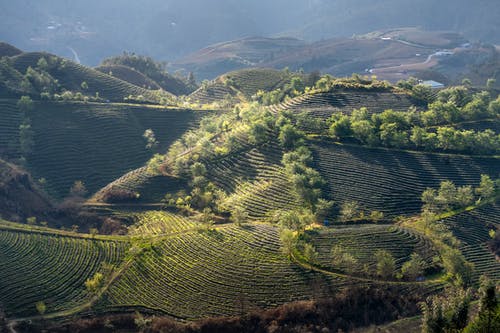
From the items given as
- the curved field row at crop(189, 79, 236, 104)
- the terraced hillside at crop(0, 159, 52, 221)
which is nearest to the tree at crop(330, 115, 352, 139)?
the terraced hillside at crop(0, 159, 52, 221)

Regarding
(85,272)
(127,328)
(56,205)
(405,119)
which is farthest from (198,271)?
(405,119)

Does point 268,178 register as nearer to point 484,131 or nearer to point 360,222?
point 360,222

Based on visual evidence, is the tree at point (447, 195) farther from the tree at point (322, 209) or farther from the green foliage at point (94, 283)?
the green foliage at point (94, 283)

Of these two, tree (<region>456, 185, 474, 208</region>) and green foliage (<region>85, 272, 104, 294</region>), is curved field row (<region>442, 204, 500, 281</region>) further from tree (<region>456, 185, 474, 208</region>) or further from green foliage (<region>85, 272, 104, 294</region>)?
green foliage (<region>85, 272, 104, 294</region>)

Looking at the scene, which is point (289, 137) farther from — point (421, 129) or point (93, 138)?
point (93, 138)

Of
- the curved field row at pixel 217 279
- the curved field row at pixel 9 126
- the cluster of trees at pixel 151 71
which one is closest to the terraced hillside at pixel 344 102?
the curved field row at pixel 217 279
